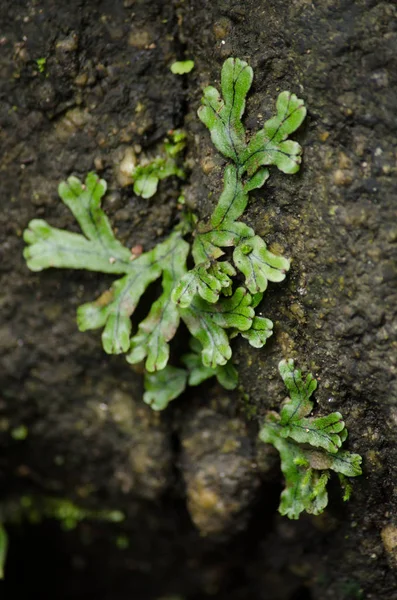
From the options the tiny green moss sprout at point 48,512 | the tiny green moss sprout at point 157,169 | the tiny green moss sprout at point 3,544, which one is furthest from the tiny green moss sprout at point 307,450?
the tiny green moss sprout at point 3,544

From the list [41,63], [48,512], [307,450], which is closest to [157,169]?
[41,63]

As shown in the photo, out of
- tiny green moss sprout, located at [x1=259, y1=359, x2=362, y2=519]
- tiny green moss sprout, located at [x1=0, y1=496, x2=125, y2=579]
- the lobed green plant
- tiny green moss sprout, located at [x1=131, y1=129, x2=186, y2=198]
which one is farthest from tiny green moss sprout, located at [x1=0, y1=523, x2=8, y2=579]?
tiny green moss sprout, located at [x1=131, y1=129, x2=186, y2=198]

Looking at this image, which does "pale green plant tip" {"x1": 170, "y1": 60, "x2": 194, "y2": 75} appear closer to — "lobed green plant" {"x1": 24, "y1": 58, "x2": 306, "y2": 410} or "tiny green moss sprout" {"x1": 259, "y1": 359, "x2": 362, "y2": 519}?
"lobed green plant" {"x1": 24, "y1": 58, "x2": 306, "y2": 410}

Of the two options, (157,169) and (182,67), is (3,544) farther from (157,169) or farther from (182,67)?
(182,67)

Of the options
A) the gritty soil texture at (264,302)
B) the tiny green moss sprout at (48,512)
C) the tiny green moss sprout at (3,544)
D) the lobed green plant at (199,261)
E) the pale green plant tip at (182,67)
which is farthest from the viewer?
the tiny green moss sprout at (48,512)

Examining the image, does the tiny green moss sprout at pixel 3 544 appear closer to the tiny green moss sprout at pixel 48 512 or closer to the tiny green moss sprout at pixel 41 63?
the tiny green moss sprout at pixel 48 512

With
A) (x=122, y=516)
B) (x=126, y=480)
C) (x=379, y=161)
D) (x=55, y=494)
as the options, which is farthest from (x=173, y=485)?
(x=379, y=161)
